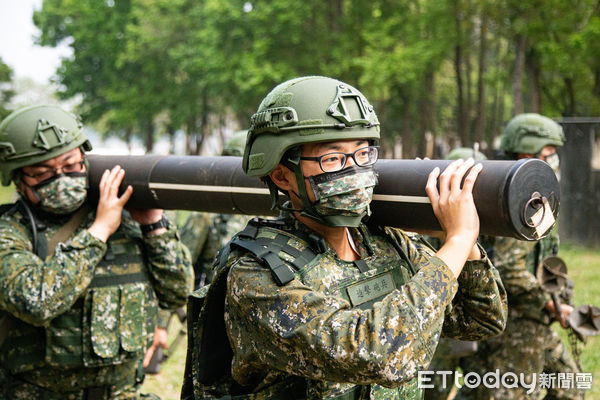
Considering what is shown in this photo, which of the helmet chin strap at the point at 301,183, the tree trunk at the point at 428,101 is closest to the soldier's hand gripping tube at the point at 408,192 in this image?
the helmet chin strap at the point at 301,183

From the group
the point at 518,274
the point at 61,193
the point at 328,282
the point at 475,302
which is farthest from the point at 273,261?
the point at 518,274

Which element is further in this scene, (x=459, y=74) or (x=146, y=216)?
(x=459, y=74)

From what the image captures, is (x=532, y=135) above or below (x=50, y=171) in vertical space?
below

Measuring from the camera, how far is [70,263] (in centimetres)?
396

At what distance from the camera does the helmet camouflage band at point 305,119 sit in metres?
2.56

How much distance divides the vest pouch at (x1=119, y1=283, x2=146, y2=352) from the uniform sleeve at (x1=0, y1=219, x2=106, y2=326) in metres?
0.38

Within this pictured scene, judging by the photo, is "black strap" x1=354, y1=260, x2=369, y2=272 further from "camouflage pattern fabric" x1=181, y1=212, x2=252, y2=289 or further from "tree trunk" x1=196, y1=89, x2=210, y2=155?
"tree trunk" x1=196, y1=89, x2=210, y2=155

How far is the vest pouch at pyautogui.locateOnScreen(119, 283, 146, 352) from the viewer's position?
4.34m

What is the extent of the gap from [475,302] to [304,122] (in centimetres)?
98

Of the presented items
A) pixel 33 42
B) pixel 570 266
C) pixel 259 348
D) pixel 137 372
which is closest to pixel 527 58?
pixel 570 266

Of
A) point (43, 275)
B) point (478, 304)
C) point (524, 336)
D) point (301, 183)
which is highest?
point (301, 183)

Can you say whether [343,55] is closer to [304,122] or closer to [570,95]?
[570,95]

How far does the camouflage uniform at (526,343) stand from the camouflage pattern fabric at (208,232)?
250 cm

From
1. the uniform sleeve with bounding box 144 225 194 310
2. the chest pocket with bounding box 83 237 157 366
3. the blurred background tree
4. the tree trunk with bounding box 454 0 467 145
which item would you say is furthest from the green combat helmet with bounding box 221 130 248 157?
the tree trunk with bounding box 454 0 467 145
